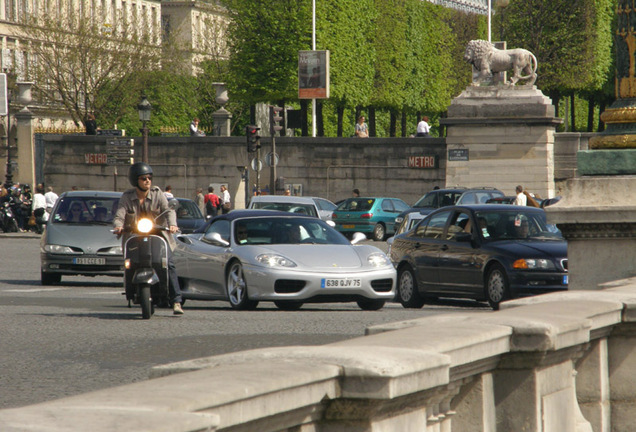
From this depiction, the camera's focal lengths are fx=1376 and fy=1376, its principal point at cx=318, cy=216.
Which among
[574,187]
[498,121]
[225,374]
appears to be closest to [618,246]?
[574,187]

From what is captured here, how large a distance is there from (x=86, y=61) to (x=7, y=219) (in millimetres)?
20561

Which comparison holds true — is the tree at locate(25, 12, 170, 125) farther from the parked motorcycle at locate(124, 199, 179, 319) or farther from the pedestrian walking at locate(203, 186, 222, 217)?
the parked motorcycle at locate(124, 199, 179, 319)

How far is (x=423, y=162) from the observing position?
5128cm

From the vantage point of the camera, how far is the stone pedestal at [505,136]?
1833 inches

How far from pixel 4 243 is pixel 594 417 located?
112ft

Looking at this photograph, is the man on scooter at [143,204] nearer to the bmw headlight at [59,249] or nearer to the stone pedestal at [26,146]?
the bmw headlight at [59,249]

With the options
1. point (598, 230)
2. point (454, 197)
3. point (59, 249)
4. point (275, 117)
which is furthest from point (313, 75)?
point (598, 230)

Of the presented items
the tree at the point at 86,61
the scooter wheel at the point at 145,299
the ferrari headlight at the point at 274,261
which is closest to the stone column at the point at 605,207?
the scooter wheel at the point at 145,299

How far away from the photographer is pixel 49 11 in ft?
228

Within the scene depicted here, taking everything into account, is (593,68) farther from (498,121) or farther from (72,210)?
(72,210)

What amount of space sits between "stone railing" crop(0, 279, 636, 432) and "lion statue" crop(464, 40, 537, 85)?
39982 mm

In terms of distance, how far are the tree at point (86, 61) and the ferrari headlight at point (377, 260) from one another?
4848 cm

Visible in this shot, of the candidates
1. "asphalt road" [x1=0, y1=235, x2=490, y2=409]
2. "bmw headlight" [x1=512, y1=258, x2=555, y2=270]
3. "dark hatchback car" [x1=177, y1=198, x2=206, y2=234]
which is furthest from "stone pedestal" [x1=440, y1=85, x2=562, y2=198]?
"bmw headlight" [x1=512, y1=258, x2=555, y2=270]

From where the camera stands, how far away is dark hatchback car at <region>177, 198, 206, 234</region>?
30.9 meters
